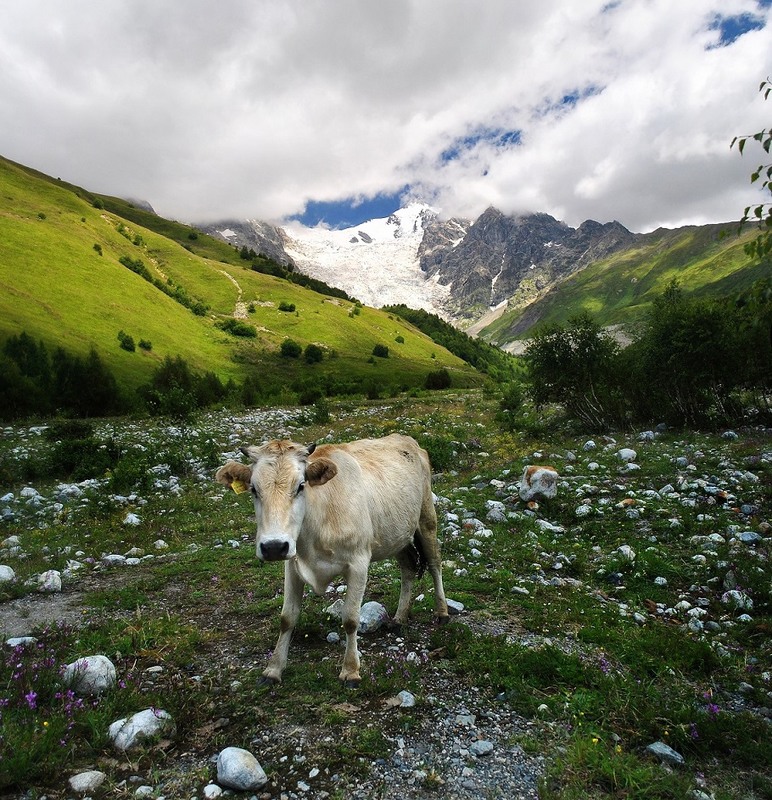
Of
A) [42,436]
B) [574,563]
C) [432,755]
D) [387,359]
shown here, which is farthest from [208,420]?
[387,359]

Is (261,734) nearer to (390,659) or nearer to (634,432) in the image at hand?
(390,659)

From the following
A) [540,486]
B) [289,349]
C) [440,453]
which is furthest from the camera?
[289,349]

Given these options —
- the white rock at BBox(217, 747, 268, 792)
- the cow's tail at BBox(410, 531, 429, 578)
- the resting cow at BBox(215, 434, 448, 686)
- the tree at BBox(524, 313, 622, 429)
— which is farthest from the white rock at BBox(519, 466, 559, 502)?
the tree at BBox(524, 313, 622, 429)

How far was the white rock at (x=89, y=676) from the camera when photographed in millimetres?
5371

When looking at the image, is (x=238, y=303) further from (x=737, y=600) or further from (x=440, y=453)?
(x=737, y=600)

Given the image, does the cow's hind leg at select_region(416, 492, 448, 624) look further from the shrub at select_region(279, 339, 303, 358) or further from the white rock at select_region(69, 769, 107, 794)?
the shrub at select_region(279, 339, 303, 358)

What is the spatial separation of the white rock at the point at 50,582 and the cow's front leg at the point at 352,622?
21.0 feet

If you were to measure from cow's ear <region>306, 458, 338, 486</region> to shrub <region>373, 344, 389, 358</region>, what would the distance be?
103 m

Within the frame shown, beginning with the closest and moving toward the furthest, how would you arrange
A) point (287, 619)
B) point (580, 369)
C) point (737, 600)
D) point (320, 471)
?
point (320, 471), point (287, 619), point (737, 600), point (580, 369)

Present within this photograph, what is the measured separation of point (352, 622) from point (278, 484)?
211 centimetres

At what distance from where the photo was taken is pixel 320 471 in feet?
19.4

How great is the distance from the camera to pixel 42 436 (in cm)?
2612

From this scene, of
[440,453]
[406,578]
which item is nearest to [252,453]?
[406,578]

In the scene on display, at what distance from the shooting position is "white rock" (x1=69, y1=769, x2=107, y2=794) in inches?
159
